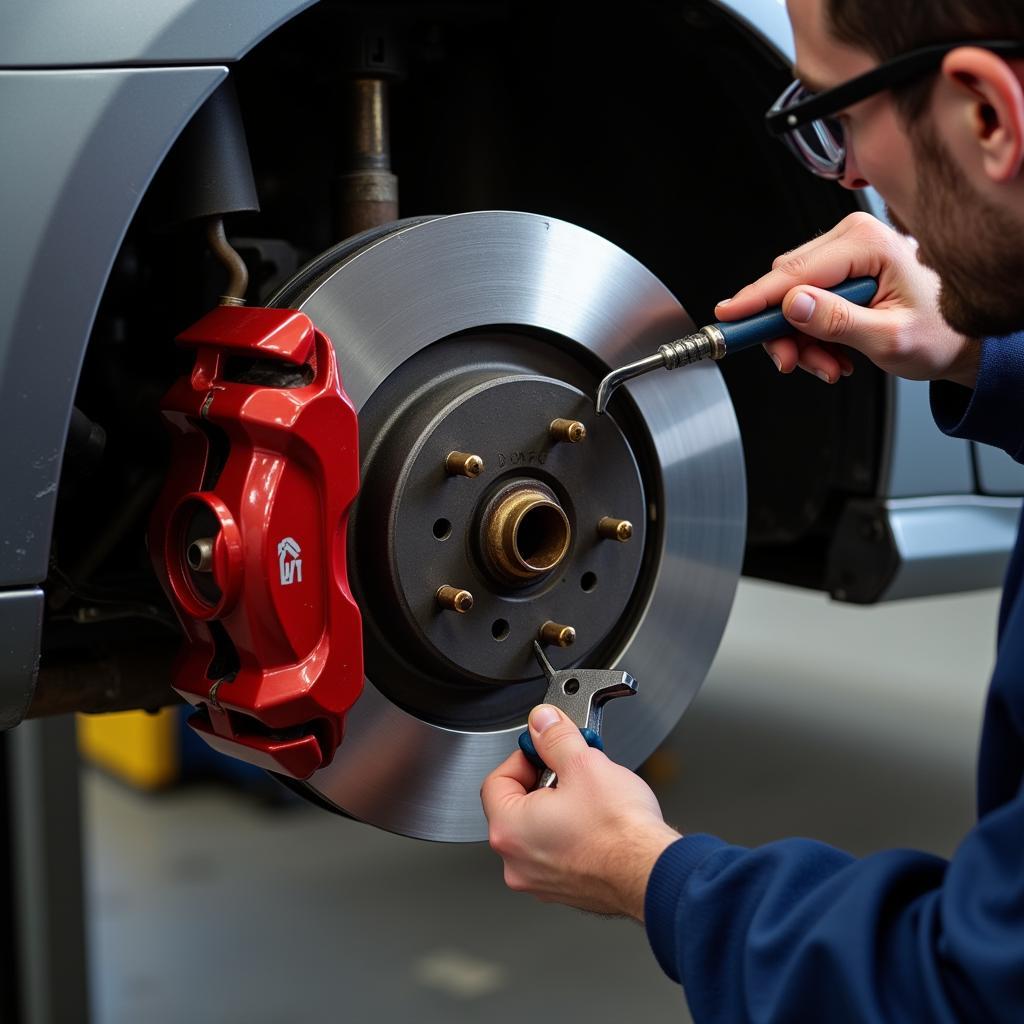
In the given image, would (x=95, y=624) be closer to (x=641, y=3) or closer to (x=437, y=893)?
(x=641, y=3)

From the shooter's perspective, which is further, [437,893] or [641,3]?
[437,893]

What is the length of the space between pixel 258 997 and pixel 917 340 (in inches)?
52.7

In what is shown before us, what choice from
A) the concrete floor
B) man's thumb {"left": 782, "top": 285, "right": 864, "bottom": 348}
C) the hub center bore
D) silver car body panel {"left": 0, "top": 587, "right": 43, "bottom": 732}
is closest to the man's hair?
man's thumb {"left": 782, "top": 285, "right": 864, "bottom": 348}

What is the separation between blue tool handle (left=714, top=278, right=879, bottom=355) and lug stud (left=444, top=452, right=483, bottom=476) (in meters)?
0.15

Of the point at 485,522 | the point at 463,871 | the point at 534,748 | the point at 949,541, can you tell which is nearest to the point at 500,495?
the point at 485,522

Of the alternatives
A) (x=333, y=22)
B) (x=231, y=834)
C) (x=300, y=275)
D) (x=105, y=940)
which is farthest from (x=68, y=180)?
(x=231, y=834)

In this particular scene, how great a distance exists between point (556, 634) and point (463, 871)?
150 cm

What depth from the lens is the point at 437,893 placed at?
2.00m

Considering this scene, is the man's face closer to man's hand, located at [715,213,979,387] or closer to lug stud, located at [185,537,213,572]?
man's hand, located at [715,213,979,387]

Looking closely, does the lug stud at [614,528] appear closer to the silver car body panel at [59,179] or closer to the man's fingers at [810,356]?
the man's fingers at [810,356]

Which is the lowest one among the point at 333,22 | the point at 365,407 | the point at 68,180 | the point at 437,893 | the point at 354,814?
the point at 437,893

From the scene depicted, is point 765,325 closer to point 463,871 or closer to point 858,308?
point 858,308

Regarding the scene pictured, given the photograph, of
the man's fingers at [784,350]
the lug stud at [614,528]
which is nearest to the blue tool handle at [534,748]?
the lug stud at [614,528]

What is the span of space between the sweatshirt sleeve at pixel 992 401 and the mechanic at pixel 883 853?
169 millimetres
